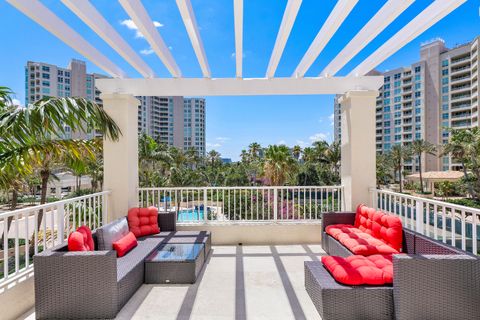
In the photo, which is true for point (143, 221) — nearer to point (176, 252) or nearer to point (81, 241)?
point (176, 252)

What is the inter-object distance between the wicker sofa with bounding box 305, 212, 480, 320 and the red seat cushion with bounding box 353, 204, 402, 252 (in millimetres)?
947

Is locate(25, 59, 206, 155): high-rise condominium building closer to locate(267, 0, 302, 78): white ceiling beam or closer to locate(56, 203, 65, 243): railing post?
locate(267, 0, 302, 78): white ceiling beam

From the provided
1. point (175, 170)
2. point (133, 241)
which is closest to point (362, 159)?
point (133, 241)

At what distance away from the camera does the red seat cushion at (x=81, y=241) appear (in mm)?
2696

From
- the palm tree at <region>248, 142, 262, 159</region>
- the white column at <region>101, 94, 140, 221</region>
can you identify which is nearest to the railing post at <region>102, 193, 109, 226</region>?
the white column at <region>101, 94, 140, 221</region>

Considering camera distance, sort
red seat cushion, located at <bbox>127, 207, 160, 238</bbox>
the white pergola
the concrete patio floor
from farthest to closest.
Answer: the white pergola < red seat cushion, located at <bbox>127, 207, 160, 238</bbox> < the concrete patio floor

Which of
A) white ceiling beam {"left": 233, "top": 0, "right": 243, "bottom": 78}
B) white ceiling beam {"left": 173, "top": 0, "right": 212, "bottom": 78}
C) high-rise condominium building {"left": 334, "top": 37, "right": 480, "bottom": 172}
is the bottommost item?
white ceiling beam {"left": 233, "top": 0, "right": 243, "bottom": 78}

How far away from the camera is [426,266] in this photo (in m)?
2.33

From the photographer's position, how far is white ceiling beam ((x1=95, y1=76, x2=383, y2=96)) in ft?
16.3

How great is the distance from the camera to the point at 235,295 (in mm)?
2967

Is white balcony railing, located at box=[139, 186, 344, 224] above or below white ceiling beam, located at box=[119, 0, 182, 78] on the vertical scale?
below

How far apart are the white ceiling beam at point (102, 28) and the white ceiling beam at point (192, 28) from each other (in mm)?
1023

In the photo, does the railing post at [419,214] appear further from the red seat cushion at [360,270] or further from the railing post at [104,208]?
the railing post at [104,208]

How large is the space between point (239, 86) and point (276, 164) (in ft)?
55.7
